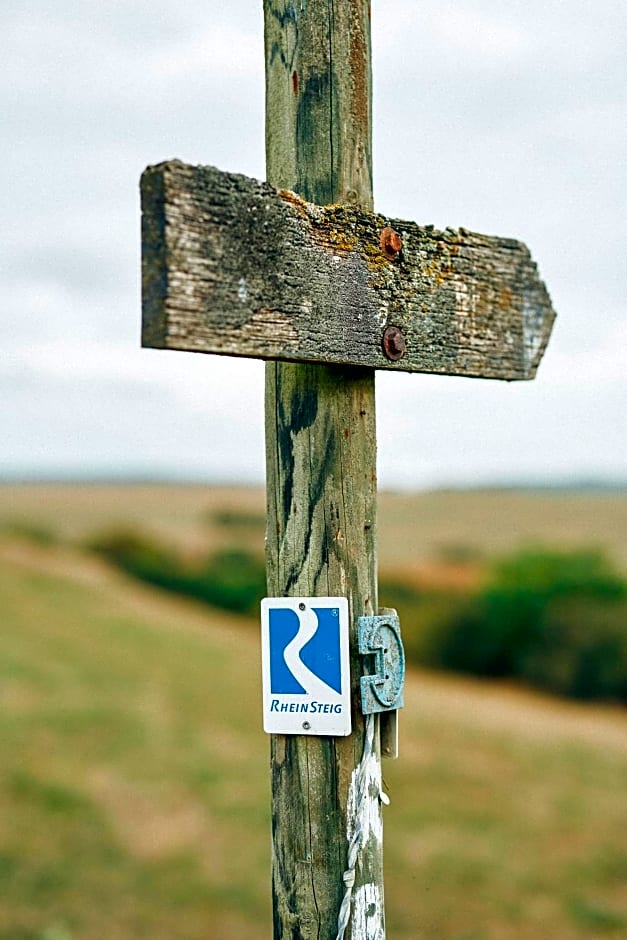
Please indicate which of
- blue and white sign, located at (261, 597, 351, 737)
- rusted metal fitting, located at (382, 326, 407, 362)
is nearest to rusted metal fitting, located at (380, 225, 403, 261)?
rusted metal fitting, located at (382, 326, 407, 362)

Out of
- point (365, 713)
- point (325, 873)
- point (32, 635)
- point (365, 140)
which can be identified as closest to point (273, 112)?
point (365, 140)

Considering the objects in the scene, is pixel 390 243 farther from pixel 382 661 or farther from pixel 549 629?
pixel 549 629

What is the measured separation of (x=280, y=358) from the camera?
246 centimetres

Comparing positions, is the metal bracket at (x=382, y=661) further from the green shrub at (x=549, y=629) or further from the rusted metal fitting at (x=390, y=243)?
the green shrub at (x=549, y=629)

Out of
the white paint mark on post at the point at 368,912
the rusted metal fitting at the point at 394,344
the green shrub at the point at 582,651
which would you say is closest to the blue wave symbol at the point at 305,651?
the white paint mark on post at the point at 368,912

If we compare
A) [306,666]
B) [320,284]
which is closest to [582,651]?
[306,666]

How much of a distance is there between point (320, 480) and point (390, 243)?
615mm

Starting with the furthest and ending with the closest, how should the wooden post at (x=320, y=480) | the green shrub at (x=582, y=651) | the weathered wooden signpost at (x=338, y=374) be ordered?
the green shrub at (x=582, y=651) → the wooden post at (x=320, y=480) → the weathered wooden signpost at (x=338, y=374)

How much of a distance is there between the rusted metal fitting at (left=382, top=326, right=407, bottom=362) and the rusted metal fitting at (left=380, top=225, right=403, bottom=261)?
181 millimetres

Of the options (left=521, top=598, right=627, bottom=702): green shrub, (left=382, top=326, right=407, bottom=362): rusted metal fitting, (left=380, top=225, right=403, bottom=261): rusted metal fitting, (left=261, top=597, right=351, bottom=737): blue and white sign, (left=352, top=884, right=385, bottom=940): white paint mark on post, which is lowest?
(left=521, top=598, right=627, bottom=702): green shrub

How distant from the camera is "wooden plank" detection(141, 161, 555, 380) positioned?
2.25m

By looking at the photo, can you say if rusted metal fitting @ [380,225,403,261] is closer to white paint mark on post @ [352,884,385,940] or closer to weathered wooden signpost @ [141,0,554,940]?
weathered wooden signpost @ [141,0,554,940]

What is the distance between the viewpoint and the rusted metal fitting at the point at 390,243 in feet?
8.97

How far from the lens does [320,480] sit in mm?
2811
